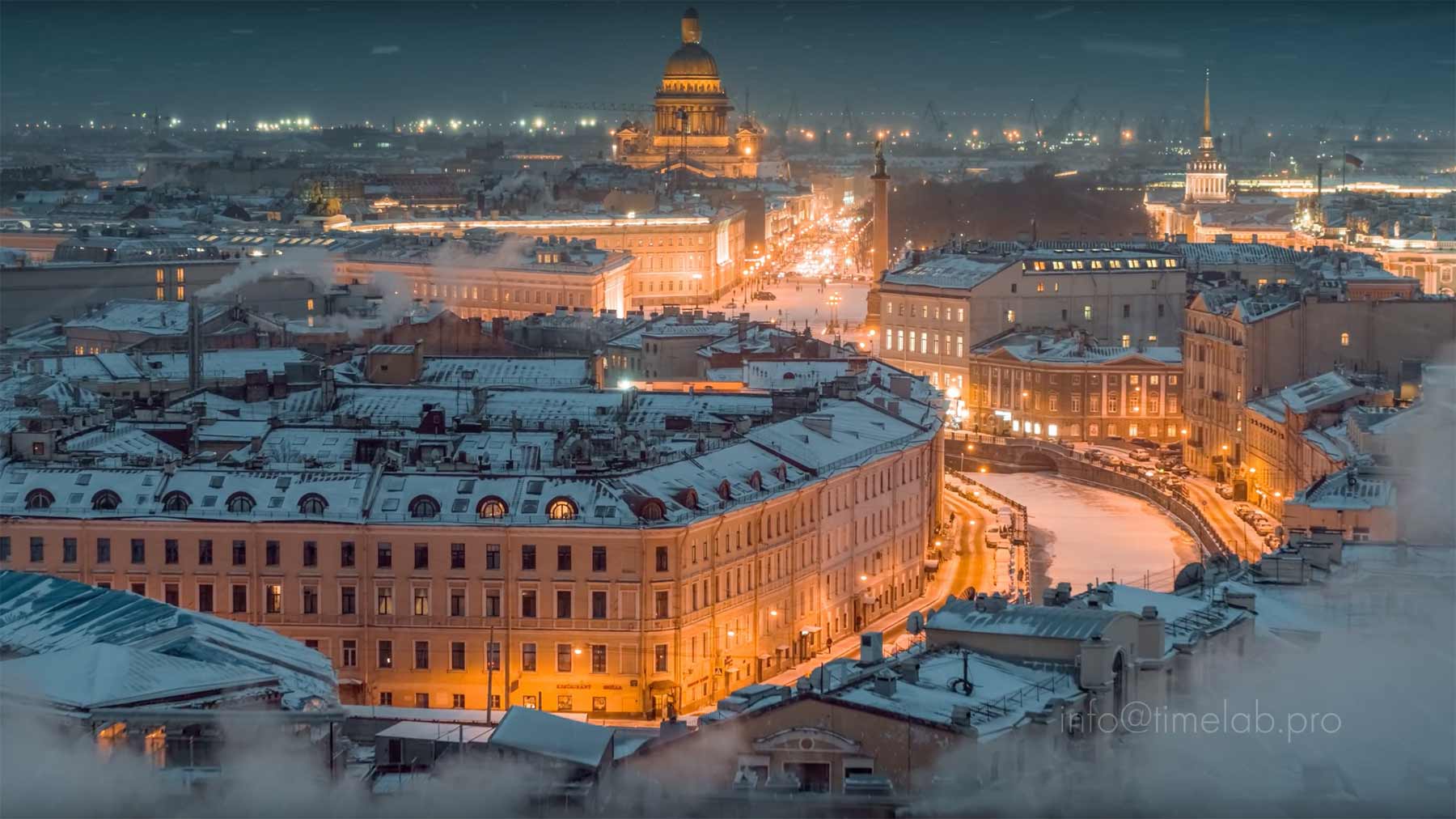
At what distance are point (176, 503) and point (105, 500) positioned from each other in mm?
506

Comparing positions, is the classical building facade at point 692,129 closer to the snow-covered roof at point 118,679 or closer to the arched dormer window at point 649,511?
the arched dormer window at point 649,511

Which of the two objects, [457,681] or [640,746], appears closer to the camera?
[640,746]

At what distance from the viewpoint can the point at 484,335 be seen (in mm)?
37281

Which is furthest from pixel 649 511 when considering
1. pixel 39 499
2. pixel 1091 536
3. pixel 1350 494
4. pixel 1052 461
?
pixel 1052 461

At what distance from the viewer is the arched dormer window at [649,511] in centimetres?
2264

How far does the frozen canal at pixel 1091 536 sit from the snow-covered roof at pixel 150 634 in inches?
339

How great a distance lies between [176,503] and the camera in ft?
75.9

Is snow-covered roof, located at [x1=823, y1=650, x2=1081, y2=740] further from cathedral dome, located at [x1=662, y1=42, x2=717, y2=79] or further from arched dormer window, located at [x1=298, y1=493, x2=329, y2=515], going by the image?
cathedral dome, located at [x1=662, y1=42, x2=717, y2=79]

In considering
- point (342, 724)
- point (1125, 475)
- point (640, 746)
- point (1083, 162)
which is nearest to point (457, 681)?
point (342, 724)

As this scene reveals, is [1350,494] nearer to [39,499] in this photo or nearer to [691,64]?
[39,499]

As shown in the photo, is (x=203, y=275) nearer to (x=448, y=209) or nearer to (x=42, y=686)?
(x=448, y=209)

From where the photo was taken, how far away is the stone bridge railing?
34.3 m

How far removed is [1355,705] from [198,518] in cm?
954

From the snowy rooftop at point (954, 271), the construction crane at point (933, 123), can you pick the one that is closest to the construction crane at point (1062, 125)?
the construction crane at point (933, 123)
